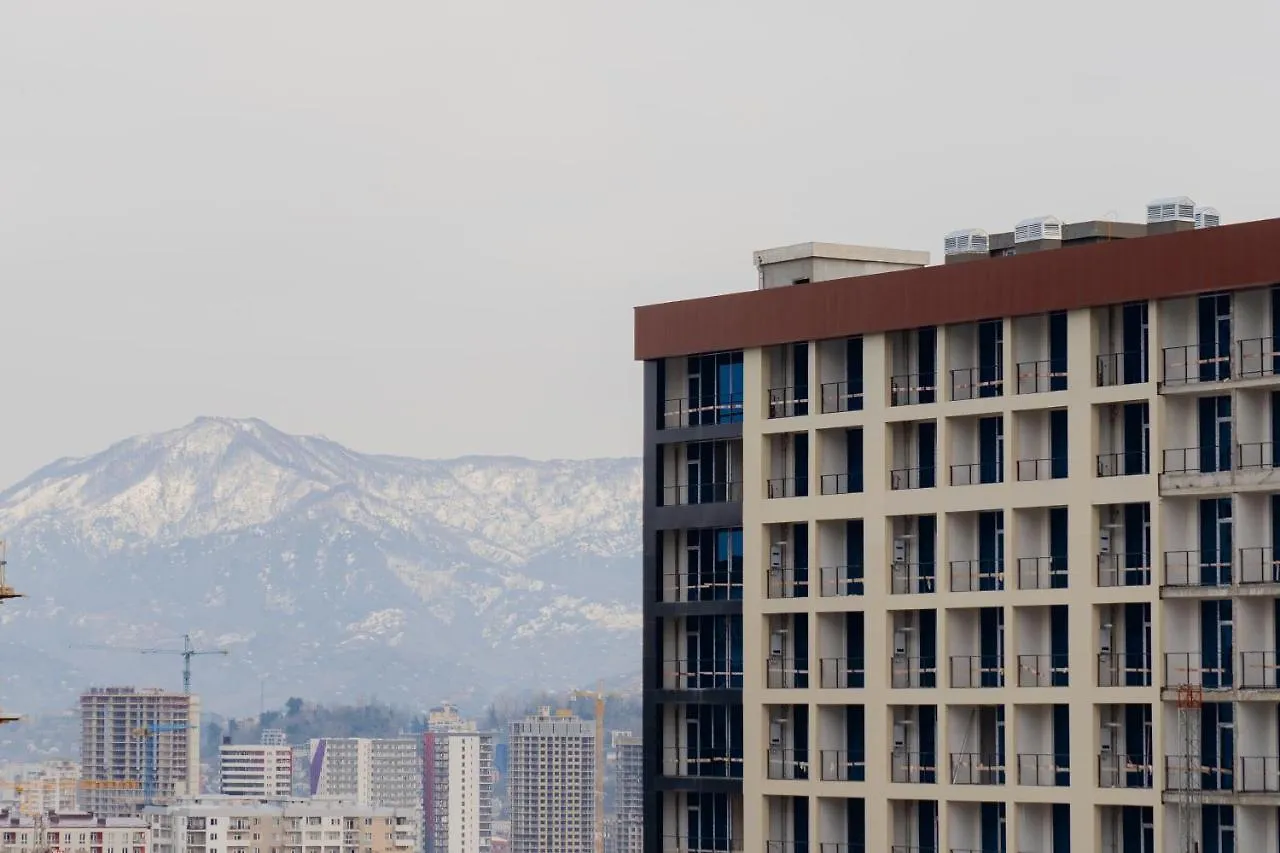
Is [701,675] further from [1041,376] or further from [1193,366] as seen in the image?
[1193,366]

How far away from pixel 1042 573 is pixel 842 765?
8.75 metres

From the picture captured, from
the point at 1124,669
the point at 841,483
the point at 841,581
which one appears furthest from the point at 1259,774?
the point at 841,483

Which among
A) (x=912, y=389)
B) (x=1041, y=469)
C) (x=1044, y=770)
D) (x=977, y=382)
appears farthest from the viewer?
(x=912, y=389)

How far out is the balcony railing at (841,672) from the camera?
72562 mm

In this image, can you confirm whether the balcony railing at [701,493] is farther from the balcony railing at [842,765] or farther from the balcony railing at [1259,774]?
the balcony railing at [1259,774]

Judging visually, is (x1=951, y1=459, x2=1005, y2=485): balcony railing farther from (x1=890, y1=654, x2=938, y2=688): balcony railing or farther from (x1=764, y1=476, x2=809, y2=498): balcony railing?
(x1=764, y1=476, x2=809, y2=498): balcony railing

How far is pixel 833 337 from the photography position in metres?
73.6

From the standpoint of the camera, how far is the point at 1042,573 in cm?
6756

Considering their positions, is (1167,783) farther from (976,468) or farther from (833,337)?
(833,337)

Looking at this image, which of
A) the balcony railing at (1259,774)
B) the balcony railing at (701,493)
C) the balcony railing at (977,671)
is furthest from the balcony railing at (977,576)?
the balcony railing at (701,493)

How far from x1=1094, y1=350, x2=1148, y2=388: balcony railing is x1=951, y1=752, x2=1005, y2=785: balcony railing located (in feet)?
32.4

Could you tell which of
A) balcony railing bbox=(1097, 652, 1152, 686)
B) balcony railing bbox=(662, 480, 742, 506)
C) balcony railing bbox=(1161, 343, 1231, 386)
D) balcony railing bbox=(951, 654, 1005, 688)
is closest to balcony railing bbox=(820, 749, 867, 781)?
balcony railing bbox=(951, 654, 1005, 688)

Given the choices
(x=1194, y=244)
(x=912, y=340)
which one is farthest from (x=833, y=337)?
(x=1194, y=244)

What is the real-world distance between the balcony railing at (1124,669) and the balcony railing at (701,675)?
13.1 metres
